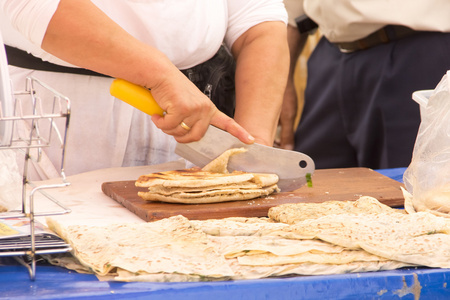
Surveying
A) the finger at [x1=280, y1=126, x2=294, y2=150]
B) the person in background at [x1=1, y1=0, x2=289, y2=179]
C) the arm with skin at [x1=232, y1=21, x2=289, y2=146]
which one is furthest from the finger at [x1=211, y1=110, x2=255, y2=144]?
the finger at [x1=280, y1=126, x2=294, y2=150]

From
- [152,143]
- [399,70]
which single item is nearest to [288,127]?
[399,70]

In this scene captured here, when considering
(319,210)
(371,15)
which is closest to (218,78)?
(319,210)

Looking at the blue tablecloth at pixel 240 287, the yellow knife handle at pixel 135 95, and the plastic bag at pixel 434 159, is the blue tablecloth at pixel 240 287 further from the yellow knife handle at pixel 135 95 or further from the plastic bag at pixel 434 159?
the yellow knife handle at pixel 135 95

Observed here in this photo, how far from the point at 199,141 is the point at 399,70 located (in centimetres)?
174

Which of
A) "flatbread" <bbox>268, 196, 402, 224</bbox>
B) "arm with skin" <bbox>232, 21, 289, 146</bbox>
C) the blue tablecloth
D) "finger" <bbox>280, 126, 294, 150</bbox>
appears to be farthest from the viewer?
"finger" <bbox>280, 126, 294, 150</bbox>

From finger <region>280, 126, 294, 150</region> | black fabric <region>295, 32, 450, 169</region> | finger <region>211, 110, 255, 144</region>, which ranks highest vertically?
finger <region>211, 110, 255, 144</region>

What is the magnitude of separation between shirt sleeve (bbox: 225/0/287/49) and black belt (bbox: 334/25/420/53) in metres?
1.09

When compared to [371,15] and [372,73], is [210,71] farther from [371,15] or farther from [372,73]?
[372,73]

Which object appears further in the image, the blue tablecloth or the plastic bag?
the plastic bag

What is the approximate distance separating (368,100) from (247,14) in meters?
1.43

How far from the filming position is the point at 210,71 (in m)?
2.10

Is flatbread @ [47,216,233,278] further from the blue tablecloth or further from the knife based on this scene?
the knife

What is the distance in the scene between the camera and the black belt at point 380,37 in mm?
3094

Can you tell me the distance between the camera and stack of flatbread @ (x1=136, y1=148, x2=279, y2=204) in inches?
62.3
